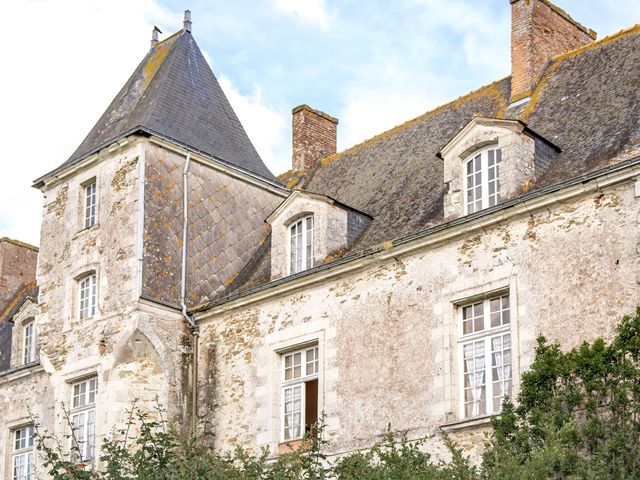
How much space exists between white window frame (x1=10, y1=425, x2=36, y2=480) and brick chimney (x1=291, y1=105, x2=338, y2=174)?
6.87 metres

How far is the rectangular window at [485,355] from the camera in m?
14.4

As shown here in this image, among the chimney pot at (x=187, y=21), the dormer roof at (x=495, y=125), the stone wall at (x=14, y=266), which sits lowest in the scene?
the dormer roof at (x=495, y=125)

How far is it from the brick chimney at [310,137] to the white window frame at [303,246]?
3.72 meters

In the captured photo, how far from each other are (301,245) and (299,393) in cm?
227

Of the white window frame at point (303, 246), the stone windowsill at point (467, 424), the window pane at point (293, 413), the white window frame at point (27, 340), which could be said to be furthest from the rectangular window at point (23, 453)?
the stone windowsill at point (467, 424)

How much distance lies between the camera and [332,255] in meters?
17.1

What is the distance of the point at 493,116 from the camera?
18062 mm

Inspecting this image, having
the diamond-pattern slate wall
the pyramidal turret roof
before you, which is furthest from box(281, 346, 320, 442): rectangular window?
the pyramidal turret roof

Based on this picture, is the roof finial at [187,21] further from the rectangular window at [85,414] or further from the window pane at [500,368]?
the window pane at [500,368]

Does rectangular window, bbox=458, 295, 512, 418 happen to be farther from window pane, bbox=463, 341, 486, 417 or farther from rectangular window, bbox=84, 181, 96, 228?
rectangular window, bbox=84, 181, 96, 228

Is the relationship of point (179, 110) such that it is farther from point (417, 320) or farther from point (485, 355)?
point (485, 355)

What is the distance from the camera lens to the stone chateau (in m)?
14.2

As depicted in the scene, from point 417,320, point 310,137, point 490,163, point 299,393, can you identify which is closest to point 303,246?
point 299,393

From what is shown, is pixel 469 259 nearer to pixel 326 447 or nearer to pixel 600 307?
pixel 600 307
